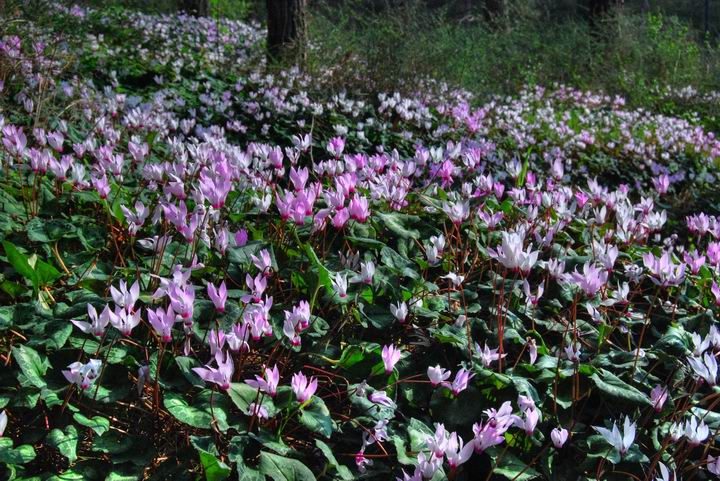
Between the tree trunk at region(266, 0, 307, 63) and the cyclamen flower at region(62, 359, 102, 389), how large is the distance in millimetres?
7118

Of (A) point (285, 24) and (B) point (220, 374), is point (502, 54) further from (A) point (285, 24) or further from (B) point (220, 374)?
(B) point (220, 374)

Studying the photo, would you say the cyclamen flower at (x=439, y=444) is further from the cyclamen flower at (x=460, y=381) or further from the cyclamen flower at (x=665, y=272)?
the cyclamen flower at (x=665, y=272)

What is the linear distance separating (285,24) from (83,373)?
24.6 feet

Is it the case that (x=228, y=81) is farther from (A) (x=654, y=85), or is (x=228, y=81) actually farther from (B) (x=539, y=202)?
(A) (x=654, y=85)

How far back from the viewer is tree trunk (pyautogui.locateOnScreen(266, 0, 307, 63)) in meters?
8.20

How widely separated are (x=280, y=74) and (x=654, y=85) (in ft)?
20.9

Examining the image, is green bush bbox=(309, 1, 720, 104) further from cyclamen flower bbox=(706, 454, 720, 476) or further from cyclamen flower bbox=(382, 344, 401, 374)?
cyclamen flower bbox=(706, 454, 720, 476)

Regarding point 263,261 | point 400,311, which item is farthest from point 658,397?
point 263,261

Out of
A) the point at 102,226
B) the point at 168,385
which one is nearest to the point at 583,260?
the point at 168,385

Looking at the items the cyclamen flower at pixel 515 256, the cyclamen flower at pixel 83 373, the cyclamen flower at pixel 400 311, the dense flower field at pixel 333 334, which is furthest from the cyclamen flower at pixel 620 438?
the cyclamen flower at pixel 83 373

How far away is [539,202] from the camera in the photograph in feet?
9.13

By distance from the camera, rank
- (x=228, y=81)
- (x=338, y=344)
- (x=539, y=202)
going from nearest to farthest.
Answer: (x=338, y=344) < (x=539, y=202) < (x=228, y=81)

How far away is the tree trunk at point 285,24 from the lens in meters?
8.20

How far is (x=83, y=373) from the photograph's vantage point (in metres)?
1.43
